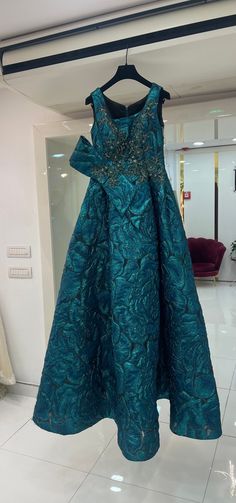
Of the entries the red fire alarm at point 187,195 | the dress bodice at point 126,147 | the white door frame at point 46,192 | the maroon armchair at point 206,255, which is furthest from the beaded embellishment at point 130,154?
the maroon armchair at point 206,255

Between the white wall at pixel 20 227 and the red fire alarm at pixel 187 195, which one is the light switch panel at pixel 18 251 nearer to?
the white wall at pixel 20 227

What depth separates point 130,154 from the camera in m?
0.97

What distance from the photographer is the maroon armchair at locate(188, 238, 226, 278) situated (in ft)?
9.52

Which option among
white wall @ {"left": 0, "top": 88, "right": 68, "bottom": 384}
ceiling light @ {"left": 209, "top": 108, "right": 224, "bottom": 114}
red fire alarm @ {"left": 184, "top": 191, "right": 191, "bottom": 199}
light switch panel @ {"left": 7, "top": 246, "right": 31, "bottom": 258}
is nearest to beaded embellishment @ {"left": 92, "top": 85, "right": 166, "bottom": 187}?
ceiling light @ {"left": 209, "top": 108, "right": 224, "bottom": 114}

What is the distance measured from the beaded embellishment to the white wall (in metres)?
1.03

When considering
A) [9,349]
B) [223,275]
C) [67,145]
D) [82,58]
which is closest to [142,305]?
[82,58]

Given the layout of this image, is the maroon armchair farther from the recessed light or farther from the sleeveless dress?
the sleeveless dress

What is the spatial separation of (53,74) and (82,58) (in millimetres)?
140

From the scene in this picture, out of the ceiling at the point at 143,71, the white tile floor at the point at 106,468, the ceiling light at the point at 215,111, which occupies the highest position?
the ceiling at the point at 143,71

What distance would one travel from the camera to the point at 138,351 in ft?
3.07

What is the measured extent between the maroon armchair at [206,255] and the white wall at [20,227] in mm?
1391

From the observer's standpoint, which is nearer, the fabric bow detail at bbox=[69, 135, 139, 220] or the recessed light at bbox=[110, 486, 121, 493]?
the fabric bow detail at bbox=[69, 135, 139, 220]

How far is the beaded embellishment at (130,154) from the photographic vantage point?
3.15ft

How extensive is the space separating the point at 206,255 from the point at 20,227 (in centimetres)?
161
